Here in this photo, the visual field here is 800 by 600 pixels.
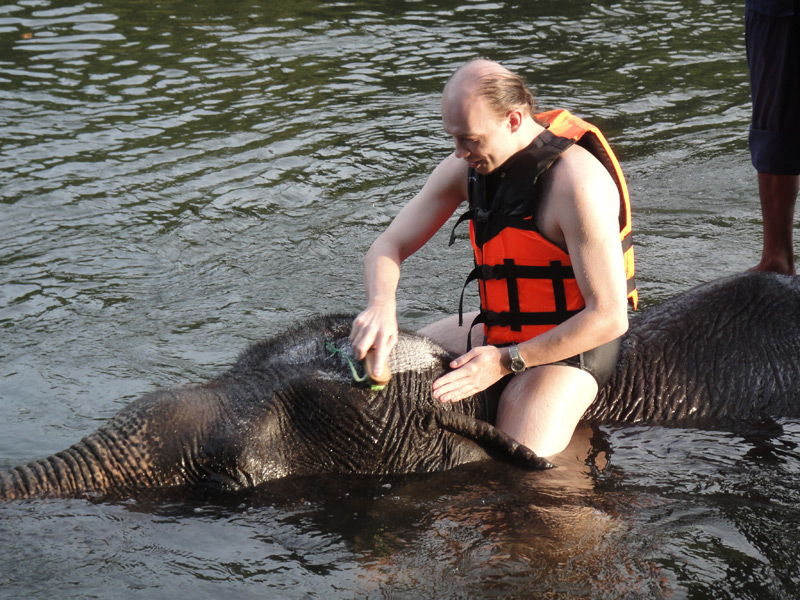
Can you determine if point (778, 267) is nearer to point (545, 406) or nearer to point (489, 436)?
point (545, 406)

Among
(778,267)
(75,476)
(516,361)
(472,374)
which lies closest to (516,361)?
(516,361)

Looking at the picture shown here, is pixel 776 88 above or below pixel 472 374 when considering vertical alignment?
above

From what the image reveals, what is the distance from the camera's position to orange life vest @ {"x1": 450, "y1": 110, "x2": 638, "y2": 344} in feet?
16.2

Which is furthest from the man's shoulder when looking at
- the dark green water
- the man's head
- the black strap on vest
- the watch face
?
the dark green water

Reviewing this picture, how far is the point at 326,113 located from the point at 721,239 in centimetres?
464

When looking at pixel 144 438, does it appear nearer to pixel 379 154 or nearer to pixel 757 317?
pixel 757 317

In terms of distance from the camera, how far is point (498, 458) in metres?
5.04

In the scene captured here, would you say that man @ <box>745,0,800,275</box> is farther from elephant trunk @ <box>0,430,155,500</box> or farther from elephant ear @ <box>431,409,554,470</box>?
elephant trunk @ <box>0,430,155,500</box>

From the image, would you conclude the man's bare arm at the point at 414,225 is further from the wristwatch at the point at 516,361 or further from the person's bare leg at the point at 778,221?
the person's bare leg at the point at 778,221

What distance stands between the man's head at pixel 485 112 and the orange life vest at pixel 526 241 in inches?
4.5

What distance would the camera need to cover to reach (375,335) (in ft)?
15.5

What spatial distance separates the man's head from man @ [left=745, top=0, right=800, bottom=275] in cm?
220

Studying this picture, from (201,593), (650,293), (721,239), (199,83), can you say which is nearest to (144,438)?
(201,593)

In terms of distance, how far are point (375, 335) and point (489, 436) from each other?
0.73 metres
